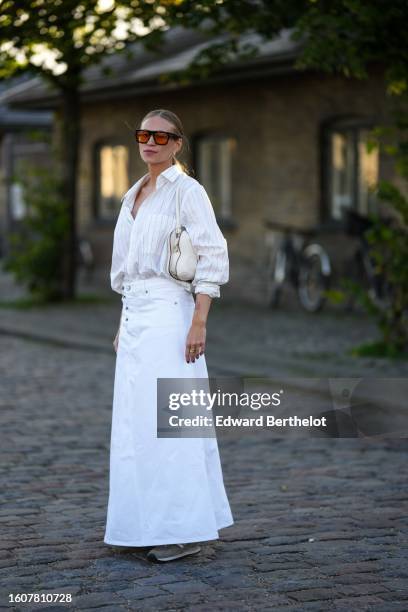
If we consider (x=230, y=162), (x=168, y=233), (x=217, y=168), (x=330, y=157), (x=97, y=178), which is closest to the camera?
(x=168, y=233)

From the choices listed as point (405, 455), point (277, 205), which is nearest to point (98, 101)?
point (277, 205)

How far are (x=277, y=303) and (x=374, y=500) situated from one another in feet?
39.8

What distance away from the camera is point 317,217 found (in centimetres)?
1841

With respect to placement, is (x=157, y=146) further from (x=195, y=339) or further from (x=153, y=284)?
(x=195, y=339)

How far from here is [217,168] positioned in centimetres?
2084

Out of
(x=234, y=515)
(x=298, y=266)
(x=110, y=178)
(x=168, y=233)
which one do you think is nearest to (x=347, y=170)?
(x=298, y=266)

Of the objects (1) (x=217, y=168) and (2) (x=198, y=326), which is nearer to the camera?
(2) (x=198, y=326)

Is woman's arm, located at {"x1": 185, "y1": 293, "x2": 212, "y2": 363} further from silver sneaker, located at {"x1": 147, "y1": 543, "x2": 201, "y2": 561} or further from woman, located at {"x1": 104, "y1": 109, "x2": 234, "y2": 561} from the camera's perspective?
silver sneaker, located at {"x1": 147, "y1": 543, "x2": 201, "y2": 561}

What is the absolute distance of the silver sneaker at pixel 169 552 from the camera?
521 centimetres

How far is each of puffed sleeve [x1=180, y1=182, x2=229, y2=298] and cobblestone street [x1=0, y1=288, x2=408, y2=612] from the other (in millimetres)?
1153

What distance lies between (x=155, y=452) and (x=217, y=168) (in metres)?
15.8

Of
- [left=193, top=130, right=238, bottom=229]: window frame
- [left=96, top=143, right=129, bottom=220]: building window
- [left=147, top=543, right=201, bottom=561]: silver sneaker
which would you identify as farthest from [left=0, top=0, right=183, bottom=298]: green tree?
[left=96, top=143, right=129, bottom=220]: building window

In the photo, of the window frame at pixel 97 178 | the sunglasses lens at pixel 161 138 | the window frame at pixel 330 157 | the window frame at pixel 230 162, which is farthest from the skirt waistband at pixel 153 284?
the window frame at pixel 97 178

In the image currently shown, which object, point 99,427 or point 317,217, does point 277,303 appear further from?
point 99,427
